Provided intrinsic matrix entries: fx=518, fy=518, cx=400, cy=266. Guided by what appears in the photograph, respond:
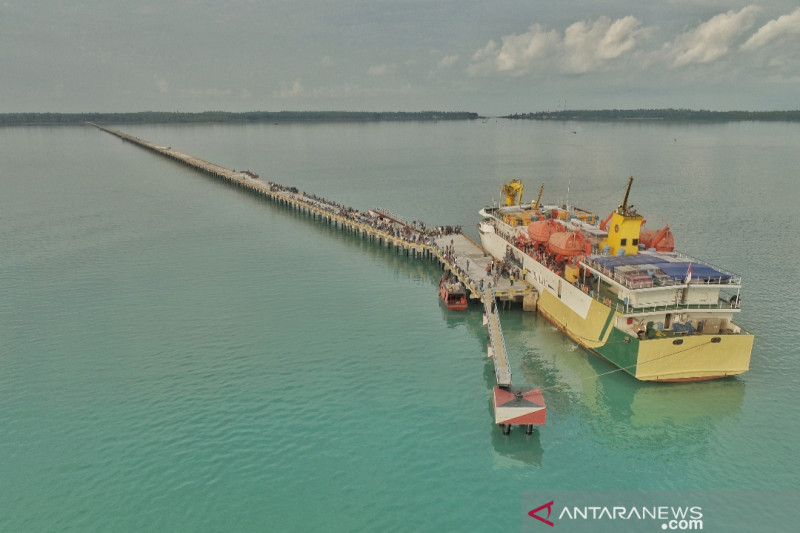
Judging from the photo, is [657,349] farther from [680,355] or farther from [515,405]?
[515,405]

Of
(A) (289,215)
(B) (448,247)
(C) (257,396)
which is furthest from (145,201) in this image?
(C) (257,396)

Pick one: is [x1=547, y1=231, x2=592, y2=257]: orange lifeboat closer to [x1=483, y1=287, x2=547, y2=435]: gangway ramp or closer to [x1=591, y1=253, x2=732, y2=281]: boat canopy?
[x1=591, y1=253, x2=732, y2=281]: boat canopy

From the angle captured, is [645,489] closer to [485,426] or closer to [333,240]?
[485,426]

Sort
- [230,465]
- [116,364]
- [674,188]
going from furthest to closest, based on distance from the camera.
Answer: [674,188], [116,364], [230,465]

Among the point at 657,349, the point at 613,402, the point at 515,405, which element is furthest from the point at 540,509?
the point at 657,349

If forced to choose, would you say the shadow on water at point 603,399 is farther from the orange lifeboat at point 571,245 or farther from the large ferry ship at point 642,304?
the orange lifeboat at point 571,245

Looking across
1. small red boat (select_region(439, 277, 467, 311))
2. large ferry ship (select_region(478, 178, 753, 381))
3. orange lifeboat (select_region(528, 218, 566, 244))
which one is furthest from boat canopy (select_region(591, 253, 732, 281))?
small red boat (select_region(439, 277, 467, 311))

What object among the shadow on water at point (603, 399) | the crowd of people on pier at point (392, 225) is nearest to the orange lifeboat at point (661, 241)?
the shadow on water at point (603, 399)
